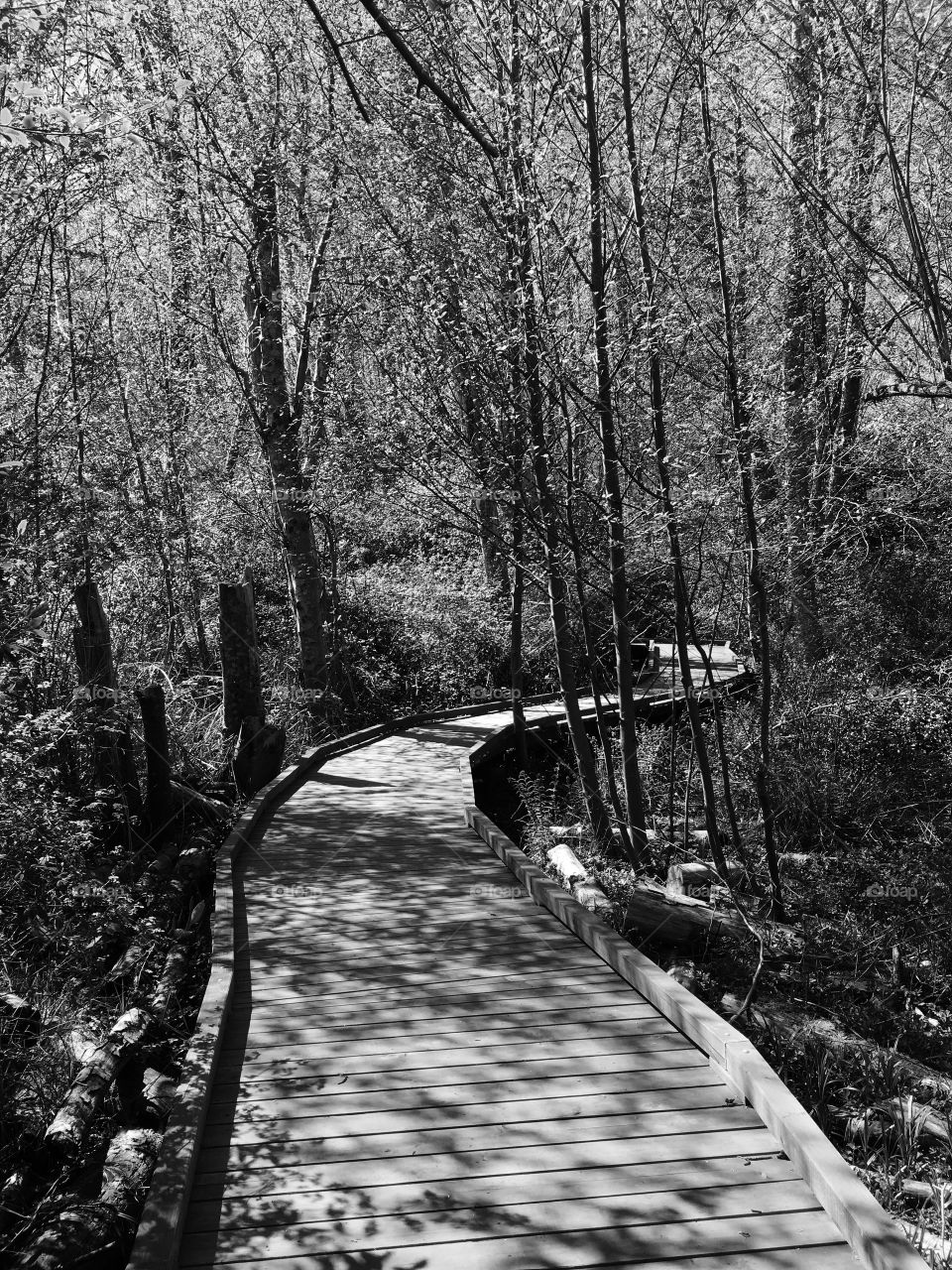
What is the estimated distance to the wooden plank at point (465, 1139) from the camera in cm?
345

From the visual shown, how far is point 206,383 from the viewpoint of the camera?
12562 mm

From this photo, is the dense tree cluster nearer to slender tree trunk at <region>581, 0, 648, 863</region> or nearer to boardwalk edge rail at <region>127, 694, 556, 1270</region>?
slender tree trunk at <region>581, 0, 648, 863</region>

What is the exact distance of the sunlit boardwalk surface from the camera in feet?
9.73

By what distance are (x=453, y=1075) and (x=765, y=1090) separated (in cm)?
116

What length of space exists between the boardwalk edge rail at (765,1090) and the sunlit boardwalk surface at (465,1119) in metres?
0.06

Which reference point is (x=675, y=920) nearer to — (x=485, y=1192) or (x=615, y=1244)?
(x=485, y=1192)

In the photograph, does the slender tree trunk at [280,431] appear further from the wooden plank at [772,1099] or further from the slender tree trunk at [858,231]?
the wooden plank at [772,1099]

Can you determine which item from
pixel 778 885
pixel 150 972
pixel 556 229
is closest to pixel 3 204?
pixel 556 229

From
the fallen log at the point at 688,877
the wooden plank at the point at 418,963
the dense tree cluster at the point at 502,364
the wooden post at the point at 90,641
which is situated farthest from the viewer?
the wooden post at the point at 90,641

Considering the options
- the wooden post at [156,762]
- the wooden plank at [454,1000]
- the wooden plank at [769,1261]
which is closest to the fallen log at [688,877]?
the wooden plank at [454,1000]

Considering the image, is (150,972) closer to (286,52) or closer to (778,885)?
(778,885)

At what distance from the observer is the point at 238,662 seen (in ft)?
30.1

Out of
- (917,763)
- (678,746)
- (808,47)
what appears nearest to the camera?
(808,47)

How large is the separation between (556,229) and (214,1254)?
6.18 m
